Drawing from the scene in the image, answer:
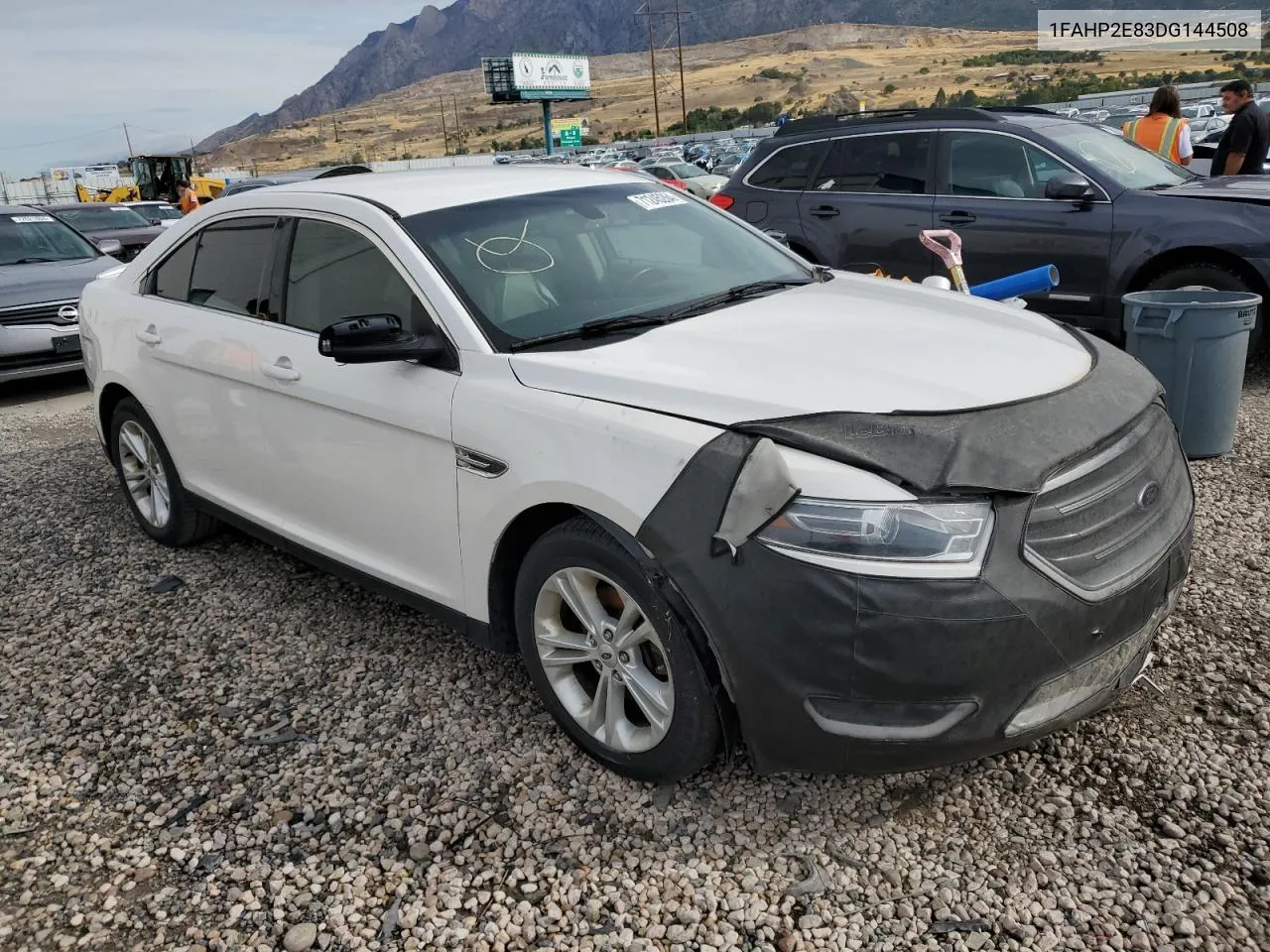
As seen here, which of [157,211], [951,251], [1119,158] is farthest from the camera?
[157,211]

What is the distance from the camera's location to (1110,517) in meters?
2.49

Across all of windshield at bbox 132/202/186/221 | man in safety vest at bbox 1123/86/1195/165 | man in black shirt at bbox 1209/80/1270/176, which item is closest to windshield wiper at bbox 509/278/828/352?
man in black shirt at bbox 1209/80/1270/176

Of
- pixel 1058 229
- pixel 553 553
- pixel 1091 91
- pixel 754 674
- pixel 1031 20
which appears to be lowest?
pixel 754 674

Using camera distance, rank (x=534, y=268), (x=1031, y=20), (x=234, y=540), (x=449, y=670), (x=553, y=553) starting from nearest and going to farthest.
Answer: (x=553, y=553) < (x=534, y=268) < (x=449, y=670) < (x=234, y=540) < (x=1031, y=20)

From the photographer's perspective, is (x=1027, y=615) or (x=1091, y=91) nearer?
(x=1027, y=615)

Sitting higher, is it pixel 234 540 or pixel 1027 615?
pixel 1027 615

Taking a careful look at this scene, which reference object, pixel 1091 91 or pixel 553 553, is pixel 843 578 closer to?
pixel 553 553

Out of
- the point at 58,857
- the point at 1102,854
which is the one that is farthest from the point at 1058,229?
the point at 58,857

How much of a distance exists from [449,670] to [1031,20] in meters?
222

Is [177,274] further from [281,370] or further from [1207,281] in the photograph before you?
[1207,281]

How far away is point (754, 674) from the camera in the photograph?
93.5 inches

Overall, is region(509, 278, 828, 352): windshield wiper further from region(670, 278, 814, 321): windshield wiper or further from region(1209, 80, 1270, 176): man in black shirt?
region(1209, 80, 1270, 176): man in black shirt

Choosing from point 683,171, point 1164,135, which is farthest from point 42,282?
point 683,171

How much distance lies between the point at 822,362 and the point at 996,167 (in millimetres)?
5180
